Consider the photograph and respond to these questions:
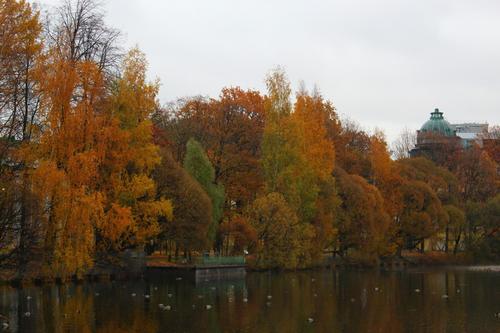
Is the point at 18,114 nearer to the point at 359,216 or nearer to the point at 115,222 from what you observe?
the point at 115,222

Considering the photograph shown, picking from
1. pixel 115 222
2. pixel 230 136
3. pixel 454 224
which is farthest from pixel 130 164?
pixel 454 224

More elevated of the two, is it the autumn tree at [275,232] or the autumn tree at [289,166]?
the autumn tree at [289,166]

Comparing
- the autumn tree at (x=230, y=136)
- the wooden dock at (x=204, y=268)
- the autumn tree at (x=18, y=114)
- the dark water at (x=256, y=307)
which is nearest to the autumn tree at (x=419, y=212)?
the autumn tree at (x=230, y=136)

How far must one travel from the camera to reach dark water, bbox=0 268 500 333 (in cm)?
2564

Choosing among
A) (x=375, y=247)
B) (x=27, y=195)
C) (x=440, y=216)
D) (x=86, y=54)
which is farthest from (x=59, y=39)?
(x=440, y=216)

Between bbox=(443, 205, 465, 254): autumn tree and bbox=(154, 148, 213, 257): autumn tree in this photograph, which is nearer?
bbox=(154, 148, 213, 257): autumn tree

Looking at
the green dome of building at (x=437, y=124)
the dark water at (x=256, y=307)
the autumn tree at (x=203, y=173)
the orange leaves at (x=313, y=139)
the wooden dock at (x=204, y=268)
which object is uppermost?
the green dome of building at (x=437, y=124)

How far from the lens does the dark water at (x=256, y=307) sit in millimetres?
25641

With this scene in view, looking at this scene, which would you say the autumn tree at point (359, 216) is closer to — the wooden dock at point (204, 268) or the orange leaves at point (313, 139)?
the orange leaves at point (313, 139)

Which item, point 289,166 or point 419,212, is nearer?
point 289,166

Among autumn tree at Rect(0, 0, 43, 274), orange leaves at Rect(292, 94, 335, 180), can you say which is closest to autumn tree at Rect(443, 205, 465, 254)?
orange leaves at Rect(292, 94, 335, 180)

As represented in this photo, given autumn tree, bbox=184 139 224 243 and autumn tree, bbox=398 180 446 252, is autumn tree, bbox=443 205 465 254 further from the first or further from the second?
autumn tree, bbox=184 139 224 243

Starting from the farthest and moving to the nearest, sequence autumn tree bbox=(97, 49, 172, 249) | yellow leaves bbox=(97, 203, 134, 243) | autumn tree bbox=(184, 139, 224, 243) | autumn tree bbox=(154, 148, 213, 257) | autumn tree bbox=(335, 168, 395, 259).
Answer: autumn tree bbox=(335, 168, 395, 259) → autumn tree bbox=(184, 139, 224, 243) → autumn tree bbox=(154, 148, 213, 257) → autumn tree bbox=(97, 49, 172, 249) → yellow leaves bbox=(97, 203, 134, 243)

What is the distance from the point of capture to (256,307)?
3150 centimetres
